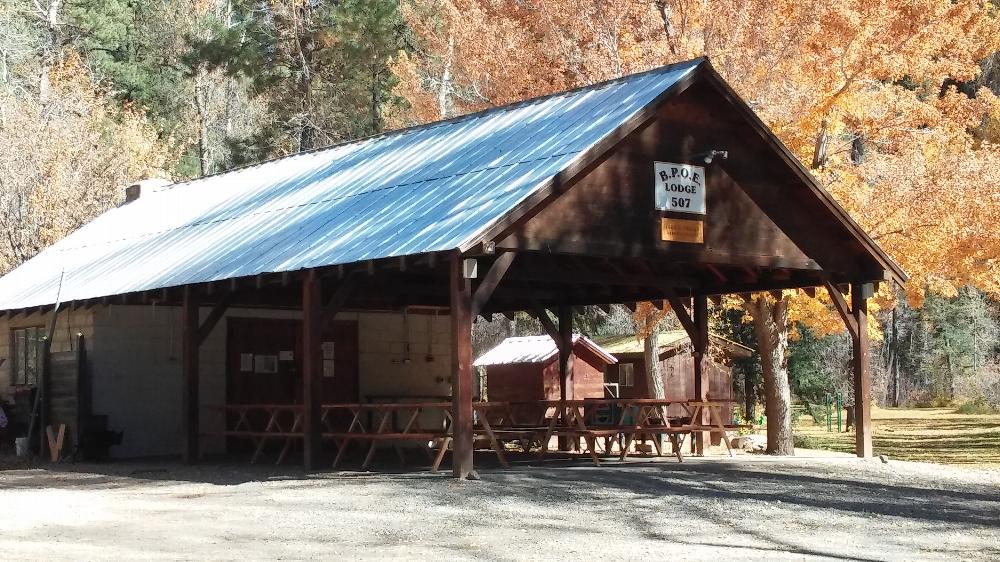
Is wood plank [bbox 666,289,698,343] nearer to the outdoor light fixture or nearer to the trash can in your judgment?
the outdoor light fixture

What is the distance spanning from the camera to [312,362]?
16797 mm

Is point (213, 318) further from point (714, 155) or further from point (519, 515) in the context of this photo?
point (519, 515)

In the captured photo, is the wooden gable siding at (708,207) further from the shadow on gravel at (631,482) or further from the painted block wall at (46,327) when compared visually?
the painted block wall at (46,327)

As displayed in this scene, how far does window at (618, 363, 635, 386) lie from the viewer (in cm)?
3712

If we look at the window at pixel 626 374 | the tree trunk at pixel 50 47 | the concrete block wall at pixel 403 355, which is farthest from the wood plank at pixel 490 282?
the tree trunk at pixel 50 47

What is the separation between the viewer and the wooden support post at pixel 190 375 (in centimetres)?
1885

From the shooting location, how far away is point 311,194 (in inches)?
811

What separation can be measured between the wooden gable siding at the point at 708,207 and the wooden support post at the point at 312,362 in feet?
9.20

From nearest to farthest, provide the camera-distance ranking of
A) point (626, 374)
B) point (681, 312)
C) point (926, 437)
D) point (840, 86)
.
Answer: point (681, 312) → point (840, 86) → point (926, 437) → point (626, 374)

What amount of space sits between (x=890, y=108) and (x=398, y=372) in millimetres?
10220

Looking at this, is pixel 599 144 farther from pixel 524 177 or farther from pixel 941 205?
pixel 941 205

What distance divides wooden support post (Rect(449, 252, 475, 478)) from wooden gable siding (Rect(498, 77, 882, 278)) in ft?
2.36

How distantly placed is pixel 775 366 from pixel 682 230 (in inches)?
349

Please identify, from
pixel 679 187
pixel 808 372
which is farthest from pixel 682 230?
pixel 808 372
